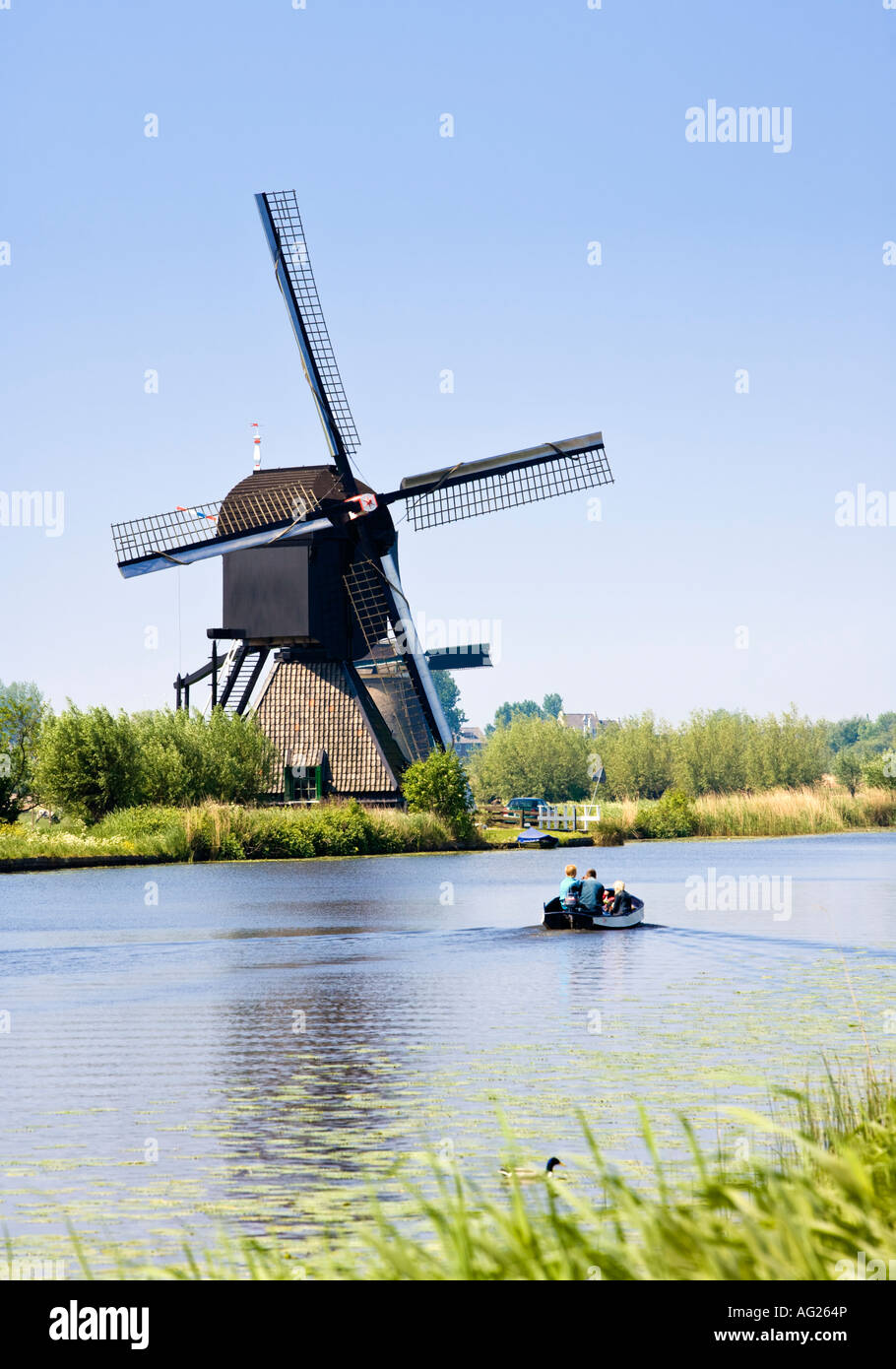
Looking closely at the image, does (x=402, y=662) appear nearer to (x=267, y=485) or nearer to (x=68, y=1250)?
(x=267, y=485)

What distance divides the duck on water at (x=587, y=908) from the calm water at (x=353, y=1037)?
1.34 ft

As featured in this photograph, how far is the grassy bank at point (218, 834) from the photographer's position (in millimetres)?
45750

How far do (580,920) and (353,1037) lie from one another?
13.2m

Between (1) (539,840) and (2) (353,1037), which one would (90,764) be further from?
(2) (353,1037)

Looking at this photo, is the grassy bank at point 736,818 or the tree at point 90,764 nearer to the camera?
the tree at point 90,764

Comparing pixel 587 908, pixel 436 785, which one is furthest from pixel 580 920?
pixel 436 785

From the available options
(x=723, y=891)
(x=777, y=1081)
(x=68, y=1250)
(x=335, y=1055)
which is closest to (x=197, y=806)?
(x=723, y=891)

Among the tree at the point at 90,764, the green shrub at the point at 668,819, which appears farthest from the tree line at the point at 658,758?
the tree at the point at 90,764

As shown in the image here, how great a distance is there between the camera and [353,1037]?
631 inches

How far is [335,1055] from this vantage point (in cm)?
1491

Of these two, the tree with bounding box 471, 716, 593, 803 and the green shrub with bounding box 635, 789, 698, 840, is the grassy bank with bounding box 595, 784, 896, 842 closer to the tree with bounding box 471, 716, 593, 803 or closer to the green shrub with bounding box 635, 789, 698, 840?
the green shrub with bounding box 635, 789, 698, 840

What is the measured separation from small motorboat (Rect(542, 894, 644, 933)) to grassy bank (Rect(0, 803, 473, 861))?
2029 cm

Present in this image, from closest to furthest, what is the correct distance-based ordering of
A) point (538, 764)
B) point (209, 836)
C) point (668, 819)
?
1. point (209, 836)
2. point (668, 819)
3. point (538, 764)

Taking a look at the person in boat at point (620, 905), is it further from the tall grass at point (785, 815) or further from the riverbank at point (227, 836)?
the tall grass at point (785, 815)
